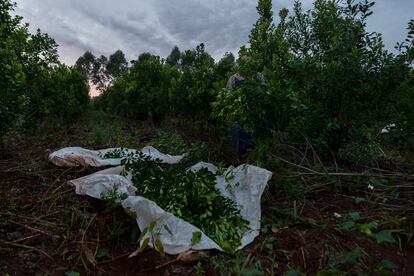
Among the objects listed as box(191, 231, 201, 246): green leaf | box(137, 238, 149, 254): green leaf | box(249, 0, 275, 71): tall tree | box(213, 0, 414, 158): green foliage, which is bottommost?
box(137, 238, 149, 254): green leaf

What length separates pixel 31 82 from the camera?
6879 mm

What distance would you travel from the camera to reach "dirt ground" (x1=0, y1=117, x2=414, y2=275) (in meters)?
2.03

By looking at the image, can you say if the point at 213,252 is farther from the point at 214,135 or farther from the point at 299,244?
the point at 214,135

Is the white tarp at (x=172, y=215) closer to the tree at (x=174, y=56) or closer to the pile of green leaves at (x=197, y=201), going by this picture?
the pile of green leaves at (x=197, y=201)

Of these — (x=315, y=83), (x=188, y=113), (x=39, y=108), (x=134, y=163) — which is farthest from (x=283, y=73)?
(x=39, y=108)

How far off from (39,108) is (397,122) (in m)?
6.74

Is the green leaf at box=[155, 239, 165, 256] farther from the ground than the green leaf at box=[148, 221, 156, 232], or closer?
closer

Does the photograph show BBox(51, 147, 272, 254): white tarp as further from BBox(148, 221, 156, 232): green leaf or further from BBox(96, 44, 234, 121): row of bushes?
BBox(96, 44, 234, 121): row of bushes

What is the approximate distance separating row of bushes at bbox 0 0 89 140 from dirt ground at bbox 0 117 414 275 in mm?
1148

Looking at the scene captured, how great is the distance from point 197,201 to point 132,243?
0.60m

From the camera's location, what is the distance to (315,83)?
364cm

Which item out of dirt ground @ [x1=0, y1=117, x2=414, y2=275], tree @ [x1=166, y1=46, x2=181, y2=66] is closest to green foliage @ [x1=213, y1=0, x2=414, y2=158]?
dirt ground @ [x1=0, y1=117, x2=414, y2=275]

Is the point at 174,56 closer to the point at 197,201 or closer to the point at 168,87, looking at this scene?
the point at 168,87

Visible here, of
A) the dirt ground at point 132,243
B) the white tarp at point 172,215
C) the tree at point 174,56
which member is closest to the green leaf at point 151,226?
the white tarp at point 172,215
